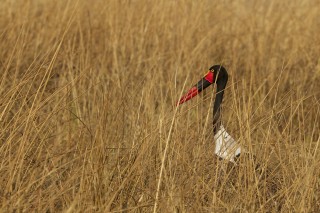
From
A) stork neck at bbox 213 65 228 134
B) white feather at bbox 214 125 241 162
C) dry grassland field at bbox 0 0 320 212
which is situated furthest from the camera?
stork neck at bbox 213 65 228 134

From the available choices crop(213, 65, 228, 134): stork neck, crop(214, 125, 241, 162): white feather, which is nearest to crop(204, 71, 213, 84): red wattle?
crop(213, 65, 228, 134): stork neck

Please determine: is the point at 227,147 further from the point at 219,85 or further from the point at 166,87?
the point at 166,87

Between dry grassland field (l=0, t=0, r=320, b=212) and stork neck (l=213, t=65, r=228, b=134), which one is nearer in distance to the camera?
dry grassland field (l=0, t=0, r=320, b=212)

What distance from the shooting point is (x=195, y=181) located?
344 centimetres

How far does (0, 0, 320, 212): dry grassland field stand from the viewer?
3.38 metres

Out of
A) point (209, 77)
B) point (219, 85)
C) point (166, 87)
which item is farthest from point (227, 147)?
point (166, 87)

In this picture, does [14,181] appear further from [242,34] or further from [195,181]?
[242,34]

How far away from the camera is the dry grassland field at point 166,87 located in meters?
3.38

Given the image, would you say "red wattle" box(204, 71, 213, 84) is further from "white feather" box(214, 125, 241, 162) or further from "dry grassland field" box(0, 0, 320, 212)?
"white feather" box(214, 125, 241, 162)

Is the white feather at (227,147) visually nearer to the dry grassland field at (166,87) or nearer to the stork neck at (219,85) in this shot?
the dry grassland field at (166,87)

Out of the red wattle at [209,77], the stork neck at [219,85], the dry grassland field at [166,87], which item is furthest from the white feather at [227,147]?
the red wattle at [209,77]

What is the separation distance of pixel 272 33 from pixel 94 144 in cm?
345

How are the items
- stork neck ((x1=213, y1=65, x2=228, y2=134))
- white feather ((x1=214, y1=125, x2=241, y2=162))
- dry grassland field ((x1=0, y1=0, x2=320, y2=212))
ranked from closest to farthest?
dry grassland field ((x1=0, y1=0, x2=320, y2=212)), white feather ((x1=214, y1=125, x2=241, y2=162)), stork neck ((x1=213, y1=65, x2=228, y2=134))

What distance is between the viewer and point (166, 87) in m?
5.51
